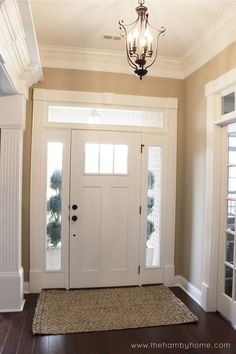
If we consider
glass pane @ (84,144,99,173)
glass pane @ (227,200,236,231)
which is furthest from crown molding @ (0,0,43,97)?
glass pane @ (227,200,236,231)

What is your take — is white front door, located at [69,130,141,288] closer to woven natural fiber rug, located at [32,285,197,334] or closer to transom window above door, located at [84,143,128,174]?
transom window above door, located at [84,143,128,174]

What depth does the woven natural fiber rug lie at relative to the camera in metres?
2.80

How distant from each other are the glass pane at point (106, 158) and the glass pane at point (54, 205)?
1.67 feet

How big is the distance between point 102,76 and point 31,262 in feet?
8.04

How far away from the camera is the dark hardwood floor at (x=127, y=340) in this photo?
7.98 ft

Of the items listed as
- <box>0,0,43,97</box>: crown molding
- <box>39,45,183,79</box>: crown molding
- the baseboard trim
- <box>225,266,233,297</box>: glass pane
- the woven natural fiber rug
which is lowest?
the woven natural fiber rug

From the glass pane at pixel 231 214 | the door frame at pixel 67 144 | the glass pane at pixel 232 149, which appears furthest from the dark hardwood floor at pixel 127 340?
the glass pane at pixel 232 149

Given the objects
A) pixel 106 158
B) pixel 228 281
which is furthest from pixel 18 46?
pixel 228 281

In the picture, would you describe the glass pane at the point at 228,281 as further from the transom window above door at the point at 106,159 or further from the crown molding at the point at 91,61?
the crown molding at the point at 91,61

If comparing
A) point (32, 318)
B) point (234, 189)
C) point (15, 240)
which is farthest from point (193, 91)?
point (32, 318)

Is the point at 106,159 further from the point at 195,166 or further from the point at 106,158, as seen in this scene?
the point at 195,166

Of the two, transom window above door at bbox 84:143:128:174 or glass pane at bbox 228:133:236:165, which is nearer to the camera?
glass pane at bbox 228:133:236:165

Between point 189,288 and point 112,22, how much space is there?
310 centimetres

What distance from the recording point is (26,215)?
3549 millimetres
